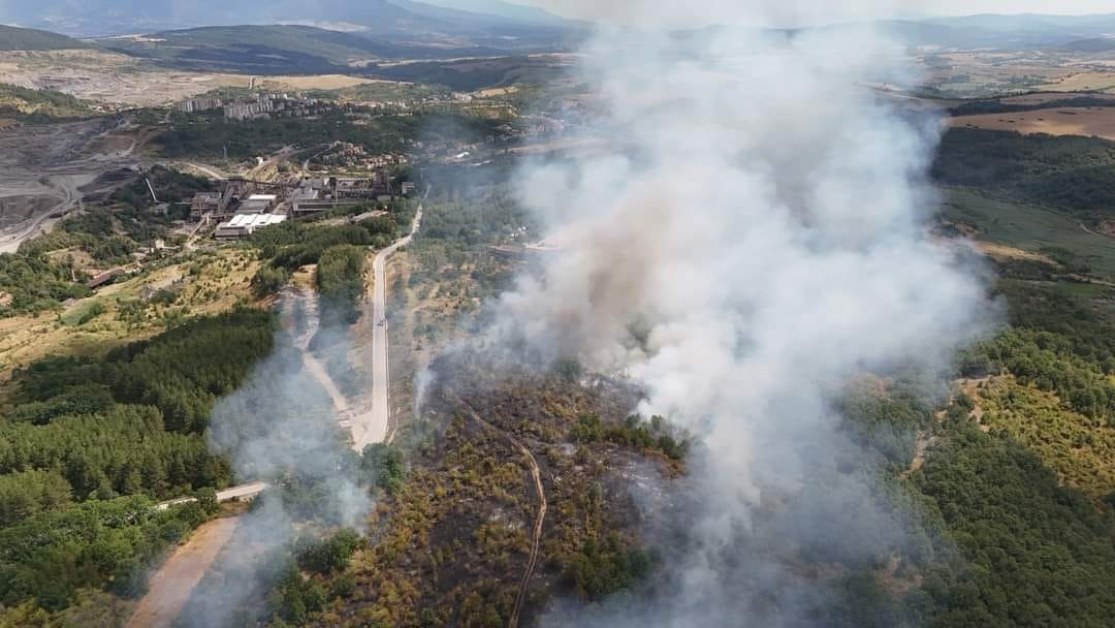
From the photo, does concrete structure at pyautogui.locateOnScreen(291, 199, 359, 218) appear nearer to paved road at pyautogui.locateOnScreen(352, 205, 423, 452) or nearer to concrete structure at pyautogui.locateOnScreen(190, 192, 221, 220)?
concrete structure at pyautogui.locateOnScreen(190, 192, 221, 220)

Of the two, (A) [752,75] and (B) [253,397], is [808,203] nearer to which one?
Result: (A) [752,75]

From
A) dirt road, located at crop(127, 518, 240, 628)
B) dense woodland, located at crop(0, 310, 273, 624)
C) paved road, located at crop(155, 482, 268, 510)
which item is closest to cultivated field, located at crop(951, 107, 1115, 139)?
dense woodland, located at crop(0, 310, 273, 624)

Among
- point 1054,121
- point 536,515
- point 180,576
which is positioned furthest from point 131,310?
point 1054,121

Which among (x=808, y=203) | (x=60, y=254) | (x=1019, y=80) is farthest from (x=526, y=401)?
(x=1019, y=80)

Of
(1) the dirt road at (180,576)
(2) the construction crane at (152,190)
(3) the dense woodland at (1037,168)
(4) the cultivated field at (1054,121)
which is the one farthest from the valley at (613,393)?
(4) the cultivated field at (1054,121)

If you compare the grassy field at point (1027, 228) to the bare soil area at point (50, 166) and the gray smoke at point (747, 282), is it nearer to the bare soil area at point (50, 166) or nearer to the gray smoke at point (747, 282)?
the gray smoke at point (747, 282)
